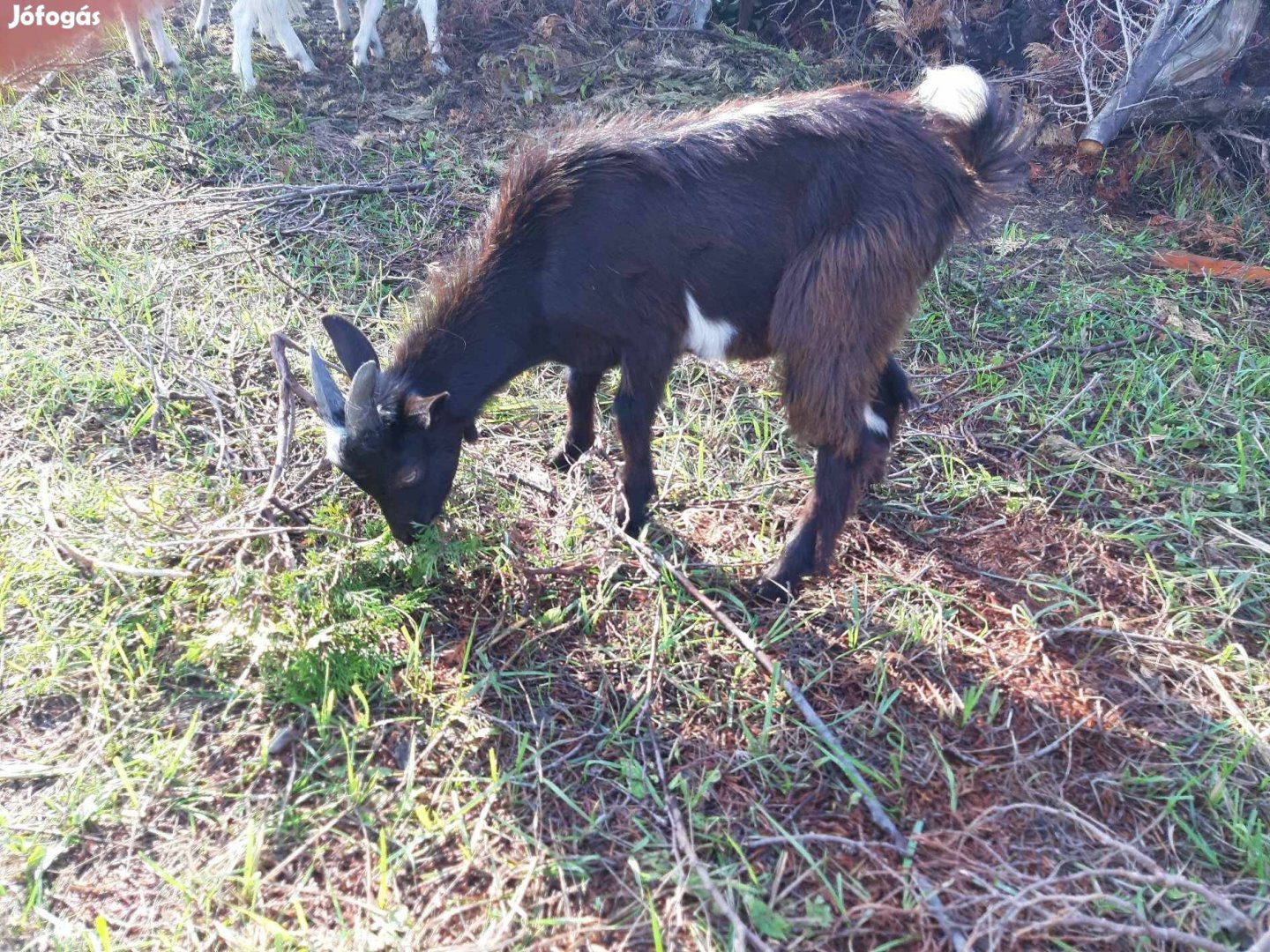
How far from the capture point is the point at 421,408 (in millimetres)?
2719

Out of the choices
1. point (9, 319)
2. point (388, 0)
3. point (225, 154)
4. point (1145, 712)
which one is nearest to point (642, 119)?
point (1145, 712)

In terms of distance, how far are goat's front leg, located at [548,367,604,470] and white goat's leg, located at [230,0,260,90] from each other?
4416 millimetres

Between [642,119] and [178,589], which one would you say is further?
[642,119]

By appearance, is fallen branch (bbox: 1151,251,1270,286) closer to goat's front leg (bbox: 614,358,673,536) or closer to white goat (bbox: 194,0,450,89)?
goat's front leg (bbox: 614,358,673,536)

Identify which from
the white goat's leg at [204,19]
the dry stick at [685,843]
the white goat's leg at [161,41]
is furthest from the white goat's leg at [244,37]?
the dry stick at [685,843]

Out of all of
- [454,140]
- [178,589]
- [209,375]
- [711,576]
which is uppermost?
[454,140]

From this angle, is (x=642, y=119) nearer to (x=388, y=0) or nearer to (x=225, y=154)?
(x=225, y=154)

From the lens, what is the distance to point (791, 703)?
263 centimetres

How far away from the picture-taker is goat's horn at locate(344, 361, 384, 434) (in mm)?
2617

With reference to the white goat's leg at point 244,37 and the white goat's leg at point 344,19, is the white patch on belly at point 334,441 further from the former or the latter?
the white goat's leg at point 344,19

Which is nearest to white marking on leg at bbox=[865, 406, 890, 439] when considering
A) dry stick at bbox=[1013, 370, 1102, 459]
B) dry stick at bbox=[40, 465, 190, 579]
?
dry stick at bbox=[1013, 370, 1102, 459]

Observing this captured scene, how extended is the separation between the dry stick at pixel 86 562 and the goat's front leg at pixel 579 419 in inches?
58.4

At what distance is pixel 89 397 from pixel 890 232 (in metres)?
3.35

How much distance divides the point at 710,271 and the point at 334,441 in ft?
4.47
